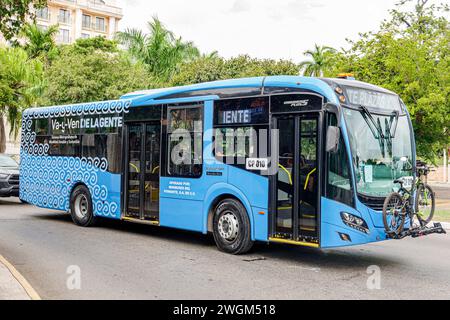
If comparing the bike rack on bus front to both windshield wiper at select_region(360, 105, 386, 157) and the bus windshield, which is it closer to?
the bus windshield

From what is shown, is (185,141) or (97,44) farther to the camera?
(97,44)

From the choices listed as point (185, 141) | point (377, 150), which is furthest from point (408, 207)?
point (185, 141)

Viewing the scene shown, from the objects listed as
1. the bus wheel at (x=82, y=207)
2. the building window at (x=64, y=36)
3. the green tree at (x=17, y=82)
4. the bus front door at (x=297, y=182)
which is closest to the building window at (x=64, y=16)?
the building window at (x=64, y=36)

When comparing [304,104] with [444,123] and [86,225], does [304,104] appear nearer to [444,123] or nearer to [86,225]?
[86,225]

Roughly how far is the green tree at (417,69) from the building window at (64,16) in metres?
68.0

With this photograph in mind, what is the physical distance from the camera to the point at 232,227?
989cm

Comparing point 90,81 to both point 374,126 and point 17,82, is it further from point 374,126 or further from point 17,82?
point 374,126

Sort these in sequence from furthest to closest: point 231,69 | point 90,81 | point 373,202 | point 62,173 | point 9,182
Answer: point 231,69 < point 90,81 < point 9,182 < point 62,173 < point 373,202

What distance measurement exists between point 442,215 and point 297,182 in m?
10.0

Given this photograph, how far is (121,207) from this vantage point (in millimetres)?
12398

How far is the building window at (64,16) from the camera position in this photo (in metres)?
83.8

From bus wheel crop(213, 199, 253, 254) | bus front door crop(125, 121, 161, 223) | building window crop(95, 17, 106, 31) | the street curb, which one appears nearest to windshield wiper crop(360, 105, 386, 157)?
bus wheel crop(213, 199, 253, 254)
